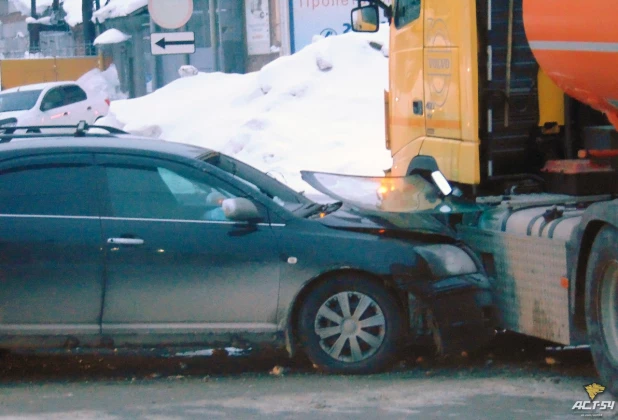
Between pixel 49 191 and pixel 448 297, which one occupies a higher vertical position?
pixel 49 191

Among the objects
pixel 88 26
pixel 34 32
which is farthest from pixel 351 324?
pixel 34 32

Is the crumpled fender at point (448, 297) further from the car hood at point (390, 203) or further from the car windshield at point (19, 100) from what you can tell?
the car windshield at point (19, 100)

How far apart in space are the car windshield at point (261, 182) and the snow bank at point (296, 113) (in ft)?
29.9

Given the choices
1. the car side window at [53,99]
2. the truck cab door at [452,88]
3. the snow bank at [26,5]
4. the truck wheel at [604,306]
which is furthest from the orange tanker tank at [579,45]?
the snow bank at [26,5]

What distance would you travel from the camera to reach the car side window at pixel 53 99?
24.9 meters

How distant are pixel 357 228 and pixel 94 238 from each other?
5.40 feet

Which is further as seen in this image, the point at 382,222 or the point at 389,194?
the point at 389,194

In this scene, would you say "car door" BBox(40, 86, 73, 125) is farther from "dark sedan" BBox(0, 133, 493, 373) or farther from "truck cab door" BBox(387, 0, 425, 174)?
"dark sedan" BBox(0, 133, 493, 373)

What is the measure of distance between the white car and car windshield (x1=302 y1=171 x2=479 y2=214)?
1726cm

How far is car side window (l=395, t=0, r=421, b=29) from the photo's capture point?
801 cm

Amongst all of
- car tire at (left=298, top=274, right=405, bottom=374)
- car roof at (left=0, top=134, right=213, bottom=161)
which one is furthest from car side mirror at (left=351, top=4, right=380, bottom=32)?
car tire at (left=298, top=274, right=405, bottom=374)

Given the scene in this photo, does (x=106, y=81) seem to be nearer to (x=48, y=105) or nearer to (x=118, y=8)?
(x=118, y=8)

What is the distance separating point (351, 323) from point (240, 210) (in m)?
0.99

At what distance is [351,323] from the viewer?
616 centimetres
